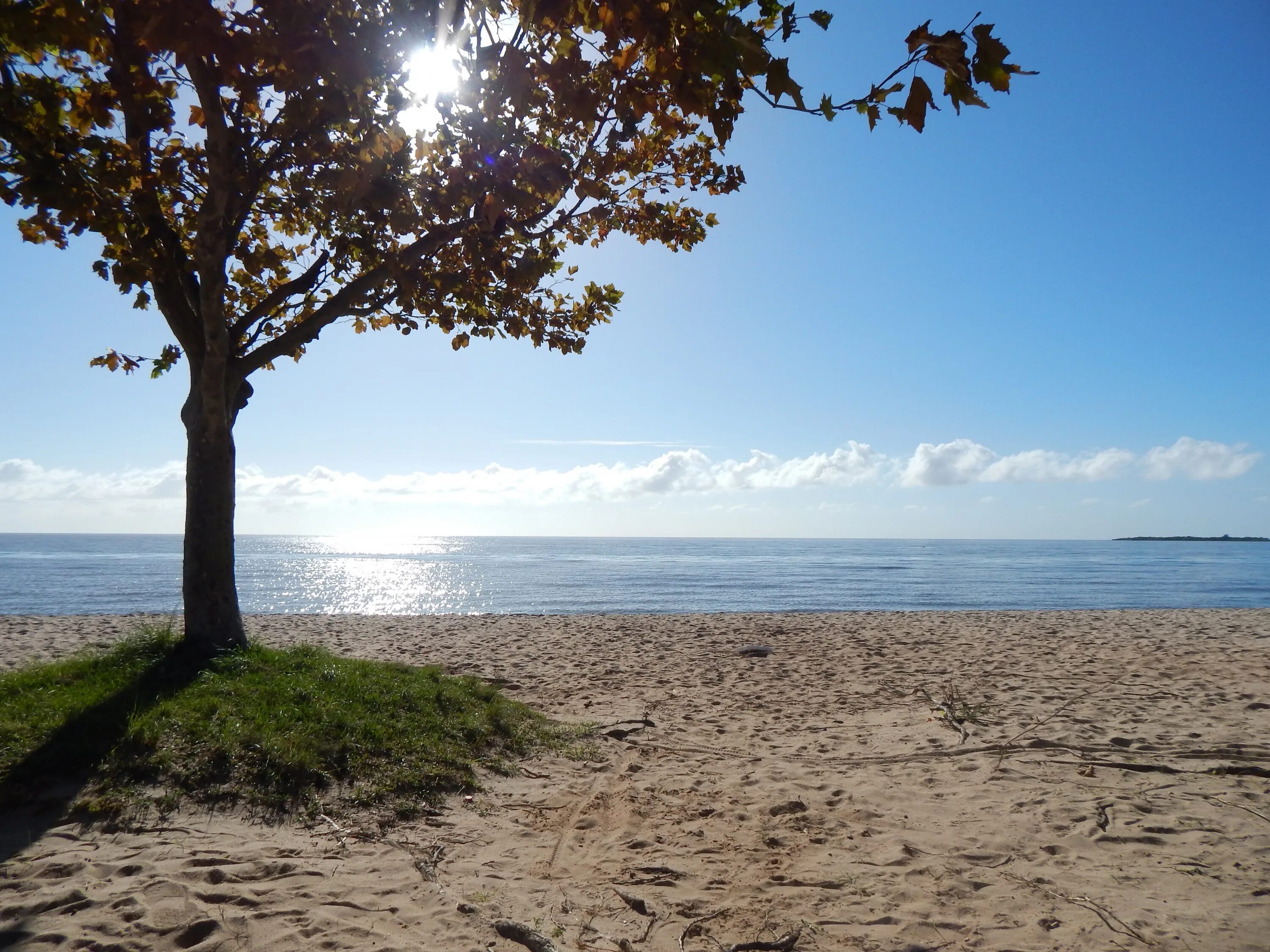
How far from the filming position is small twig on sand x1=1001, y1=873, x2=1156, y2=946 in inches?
149

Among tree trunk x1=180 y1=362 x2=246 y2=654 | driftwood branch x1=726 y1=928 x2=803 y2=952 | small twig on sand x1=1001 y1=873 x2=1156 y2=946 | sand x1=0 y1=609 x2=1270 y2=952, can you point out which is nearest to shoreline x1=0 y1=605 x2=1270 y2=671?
tree trunk x1=180 y1=362 x2=246 y2=654

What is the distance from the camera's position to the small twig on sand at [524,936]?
3660 mm

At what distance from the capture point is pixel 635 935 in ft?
12.7

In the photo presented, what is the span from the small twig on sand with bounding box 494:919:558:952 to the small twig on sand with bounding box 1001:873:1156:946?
113 inches

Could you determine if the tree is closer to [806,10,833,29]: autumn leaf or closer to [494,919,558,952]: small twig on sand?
[806,10,833,29]: autumn leaf

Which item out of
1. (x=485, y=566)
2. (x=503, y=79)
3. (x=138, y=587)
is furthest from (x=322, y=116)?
(x=485, y=566)

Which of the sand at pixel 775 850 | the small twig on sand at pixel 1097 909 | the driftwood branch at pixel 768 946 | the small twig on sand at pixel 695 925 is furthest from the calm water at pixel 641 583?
the driftwood branch at pixel 768 946

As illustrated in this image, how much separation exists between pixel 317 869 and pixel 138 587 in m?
46.8

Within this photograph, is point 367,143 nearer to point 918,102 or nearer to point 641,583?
point 918,102

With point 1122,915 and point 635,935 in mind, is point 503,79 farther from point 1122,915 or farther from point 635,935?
point 1122,915

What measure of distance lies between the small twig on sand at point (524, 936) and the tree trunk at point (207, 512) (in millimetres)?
5586

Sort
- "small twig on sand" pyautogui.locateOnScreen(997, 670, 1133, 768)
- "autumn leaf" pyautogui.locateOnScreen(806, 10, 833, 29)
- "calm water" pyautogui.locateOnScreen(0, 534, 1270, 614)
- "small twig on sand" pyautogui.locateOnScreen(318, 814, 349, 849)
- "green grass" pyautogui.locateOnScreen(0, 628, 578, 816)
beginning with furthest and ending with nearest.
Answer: "calm water" pyautogui.locateOnScreen(0, 534, 1270, 614), "small twig on sand" pyautogui.locateOnScreen(997, 670, 1133, 768), "green grass" pyautogui.locateOnScreen(0, 628, 578, 816), "small twig on sand" pyautogui.locateOnScreen(318, 814, 349, 849), "autumn leaf" pyautogui.locateOnScreen(806, 10, 833, 29)

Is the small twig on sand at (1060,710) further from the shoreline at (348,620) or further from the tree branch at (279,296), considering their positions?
the shoreline at (348,620)

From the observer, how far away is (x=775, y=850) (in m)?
5.07
